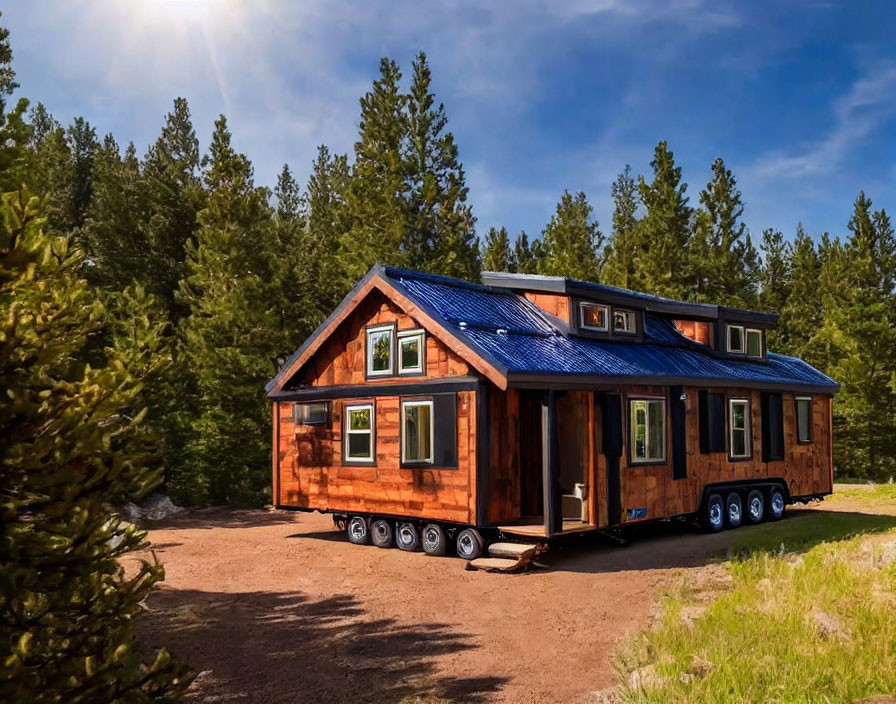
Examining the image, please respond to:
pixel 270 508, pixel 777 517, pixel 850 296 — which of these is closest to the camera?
pixel 777 517

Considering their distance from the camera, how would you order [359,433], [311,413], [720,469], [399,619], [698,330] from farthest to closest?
[698,330] < [311,413] < [720,469] < [359,433] < [399,619]

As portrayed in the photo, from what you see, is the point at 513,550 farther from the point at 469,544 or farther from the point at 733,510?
the point at 733,510

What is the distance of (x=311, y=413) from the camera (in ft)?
60.9

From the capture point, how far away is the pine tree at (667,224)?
123 feet

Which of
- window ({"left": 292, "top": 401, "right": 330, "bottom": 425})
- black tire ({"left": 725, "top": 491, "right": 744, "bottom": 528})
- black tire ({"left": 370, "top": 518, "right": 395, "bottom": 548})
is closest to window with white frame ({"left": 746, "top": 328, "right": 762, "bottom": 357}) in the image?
black tire ({"left": 725, "top": 491, "right": 744, "bottom": 528})

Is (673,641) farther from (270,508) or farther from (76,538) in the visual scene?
(270,508)

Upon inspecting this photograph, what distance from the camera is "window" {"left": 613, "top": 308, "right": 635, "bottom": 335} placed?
18.4 m

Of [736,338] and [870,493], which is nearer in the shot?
[736,338]

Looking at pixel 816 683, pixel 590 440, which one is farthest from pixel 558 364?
pixel 816 683

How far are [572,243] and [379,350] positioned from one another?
3285 cm

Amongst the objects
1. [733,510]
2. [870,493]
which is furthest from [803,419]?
[870,493]

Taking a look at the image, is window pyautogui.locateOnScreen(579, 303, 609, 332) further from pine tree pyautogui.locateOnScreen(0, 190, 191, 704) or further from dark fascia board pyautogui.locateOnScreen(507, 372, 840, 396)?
pine tree pyautogui.locateOnScreen(0, 190, 191, 704)

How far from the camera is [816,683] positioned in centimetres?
746

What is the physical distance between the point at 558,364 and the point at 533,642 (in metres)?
6.43
